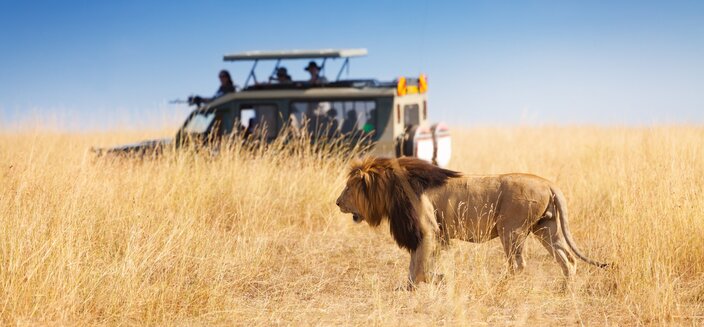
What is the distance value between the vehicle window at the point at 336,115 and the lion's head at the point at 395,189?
4645 millimetres

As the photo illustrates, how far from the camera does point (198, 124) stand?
11.3 meters

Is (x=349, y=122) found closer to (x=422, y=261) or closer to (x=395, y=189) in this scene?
(x=395, y=189)

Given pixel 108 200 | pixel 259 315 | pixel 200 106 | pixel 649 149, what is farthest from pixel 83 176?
pixel 649 149

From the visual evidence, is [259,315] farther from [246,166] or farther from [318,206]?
[246,166]

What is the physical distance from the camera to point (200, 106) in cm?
1178

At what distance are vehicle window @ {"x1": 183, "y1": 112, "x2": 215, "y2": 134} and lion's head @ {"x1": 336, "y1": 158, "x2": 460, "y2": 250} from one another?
5600 millimetres

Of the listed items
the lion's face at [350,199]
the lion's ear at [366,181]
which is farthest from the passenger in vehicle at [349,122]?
the lion's ear at [366,181]

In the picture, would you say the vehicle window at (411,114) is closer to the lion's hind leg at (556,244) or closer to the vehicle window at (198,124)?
the vehicle window at (198,124)

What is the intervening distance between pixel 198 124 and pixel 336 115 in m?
2.07

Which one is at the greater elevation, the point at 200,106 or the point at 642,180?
the point at 200,106

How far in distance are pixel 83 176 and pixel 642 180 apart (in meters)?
5.35

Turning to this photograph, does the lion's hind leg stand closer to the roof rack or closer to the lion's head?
the lion's head

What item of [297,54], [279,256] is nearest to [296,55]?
[297,54]

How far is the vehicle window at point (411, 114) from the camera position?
11.3 m
